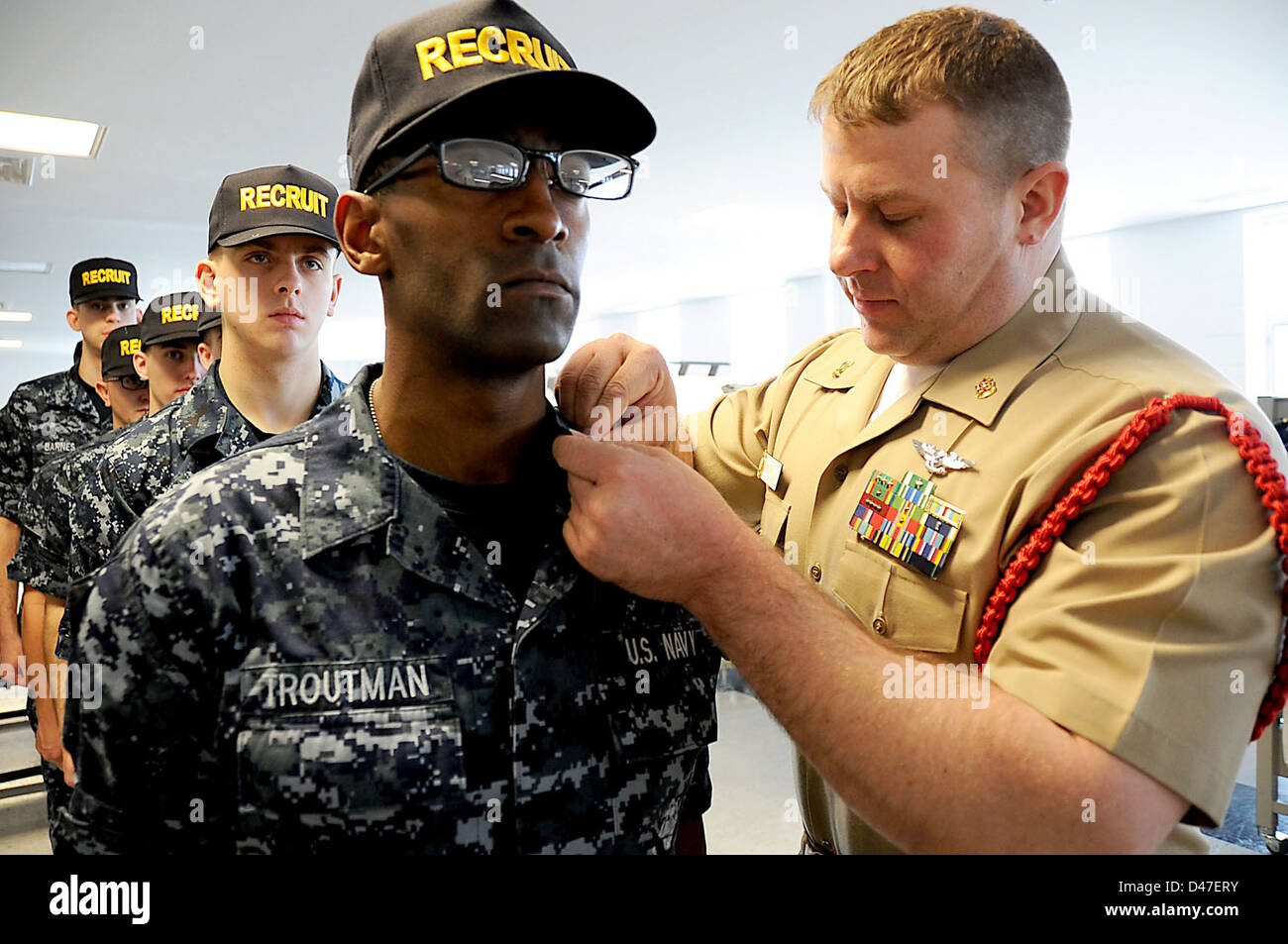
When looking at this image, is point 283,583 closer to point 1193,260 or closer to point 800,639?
point 800,639

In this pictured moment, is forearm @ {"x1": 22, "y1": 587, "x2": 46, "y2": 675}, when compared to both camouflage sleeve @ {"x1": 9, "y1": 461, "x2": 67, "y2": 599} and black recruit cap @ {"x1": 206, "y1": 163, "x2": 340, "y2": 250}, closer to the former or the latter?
camouflage sleeve @ {"x1": 9, "y1": 461, "x2": 67, "y2": 599}

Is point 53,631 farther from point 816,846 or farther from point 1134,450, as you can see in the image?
point 1134,450

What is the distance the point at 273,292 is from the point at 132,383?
1990 millimetres

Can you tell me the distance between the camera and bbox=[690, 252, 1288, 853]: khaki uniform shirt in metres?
1.07

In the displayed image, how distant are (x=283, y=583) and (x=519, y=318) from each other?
0.44 meters

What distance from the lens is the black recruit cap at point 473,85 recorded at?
1080 millimetres

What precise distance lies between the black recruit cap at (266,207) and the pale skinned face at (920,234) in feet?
4.32

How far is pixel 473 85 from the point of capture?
3.49 ft

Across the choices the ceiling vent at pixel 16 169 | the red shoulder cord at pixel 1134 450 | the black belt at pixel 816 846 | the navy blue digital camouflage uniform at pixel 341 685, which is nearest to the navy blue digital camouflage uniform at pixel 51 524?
the navy blue digital camouflage uniform at pixel 341 685

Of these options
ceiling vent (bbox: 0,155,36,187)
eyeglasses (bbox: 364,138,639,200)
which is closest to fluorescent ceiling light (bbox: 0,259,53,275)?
ceiling vent (bbox: 0,155,36,187)

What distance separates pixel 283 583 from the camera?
3.44ft

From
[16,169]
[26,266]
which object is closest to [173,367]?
[16,169]

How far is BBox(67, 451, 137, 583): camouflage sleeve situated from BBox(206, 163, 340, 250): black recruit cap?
64 cm

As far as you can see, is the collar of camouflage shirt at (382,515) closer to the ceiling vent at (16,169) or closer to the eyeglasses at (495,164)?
the eyeglasses at (495,164)
